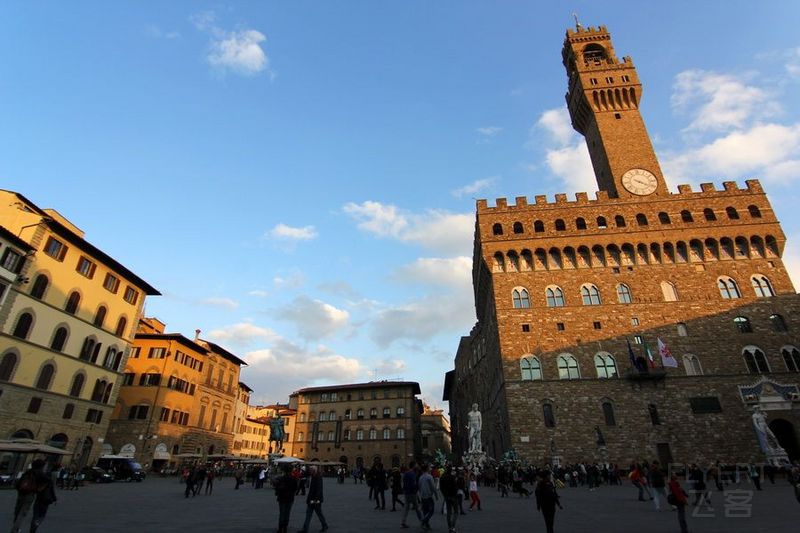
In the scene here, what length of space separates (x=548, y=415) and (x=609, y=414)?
380cm

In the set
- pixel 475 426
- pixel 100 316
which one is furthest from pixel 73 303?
pixel 475 426

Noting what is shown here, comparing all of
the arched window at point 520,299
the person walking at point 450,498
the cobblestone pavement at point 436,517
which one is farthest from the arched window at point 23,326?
the arched window at point 520,299

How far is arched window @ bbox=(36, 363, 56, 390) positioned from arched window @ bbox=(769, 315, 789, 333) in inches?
1803

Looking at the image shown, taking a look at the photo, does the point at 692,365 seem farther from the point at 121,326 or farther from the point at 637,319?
the point at 121,326

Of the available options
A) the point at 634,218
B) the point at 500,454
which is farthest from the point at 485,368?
the point at 634,218

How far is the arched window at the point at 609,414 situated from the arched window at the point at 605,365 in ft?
6.00

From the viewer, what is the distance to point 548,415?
27109 mm

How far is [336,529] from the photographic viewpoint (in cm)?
998

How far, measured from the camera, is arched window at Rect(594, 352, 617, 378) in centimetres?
2794

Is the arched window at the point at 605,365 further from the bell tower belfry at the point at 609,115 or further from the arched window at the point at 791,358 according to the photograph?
the bell tower belfry at the point at 609,115

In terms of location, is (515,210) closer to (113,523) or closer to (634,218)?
(634,218)

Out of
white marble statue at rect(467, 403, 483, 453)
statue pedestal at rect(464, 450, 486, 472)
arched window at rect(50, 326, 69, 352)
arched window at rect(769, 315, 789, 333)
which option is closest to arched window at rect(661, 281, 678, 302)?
arched window at rect(769, 315, 789, 333)

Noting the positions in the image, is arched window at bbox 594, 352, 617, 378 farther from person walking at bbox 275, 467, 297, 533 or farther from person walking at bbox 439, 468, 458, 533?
person walking at bbox 275, 467, 297, 533

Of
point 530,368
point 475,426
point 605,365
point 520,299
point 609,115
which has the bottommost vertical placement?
point 475,426
